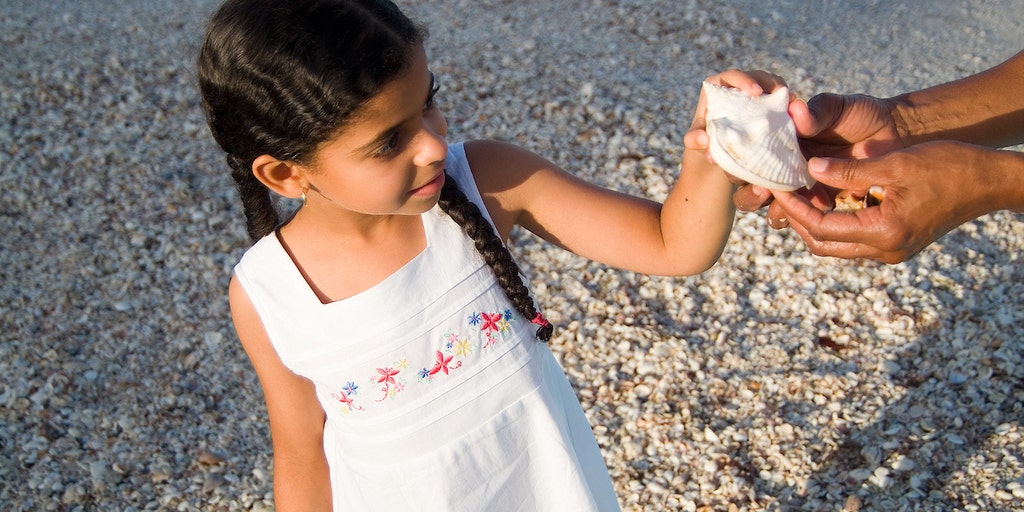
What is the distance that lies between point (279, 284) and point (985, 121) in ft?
6.13

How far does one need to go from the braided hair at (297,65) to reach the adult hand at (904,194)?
3.06ft

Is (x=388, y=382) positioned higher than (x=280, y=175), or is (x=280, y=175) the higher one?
(x=280, y=175)

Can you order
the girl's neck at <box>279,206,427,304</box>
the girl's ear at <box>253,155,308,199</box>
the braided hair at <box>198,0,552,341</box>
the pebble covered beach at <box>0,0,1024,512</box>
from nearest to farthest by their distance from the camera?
the braided hair at <box>198,0,552,341</box>, the girl's ear at <box>253,155,308,199</box>, the girl's neck at <box>279,206,427,304</box>, the pebble covered beach at <box>0,0,1024,512</box>

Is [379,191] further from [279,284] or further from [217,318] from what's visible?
[217,318]

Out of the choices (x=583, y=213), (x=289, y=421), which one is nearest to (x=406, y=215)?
(x=583, y=213)

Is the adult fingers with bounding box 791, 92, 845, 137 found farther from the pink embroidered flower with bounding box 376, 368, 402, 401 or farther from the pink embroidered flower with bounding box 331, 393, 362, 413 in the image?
the pink embroidered flower with bounding box 331, 393, 362, 413

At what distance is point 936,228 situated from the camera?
2045 millimetres

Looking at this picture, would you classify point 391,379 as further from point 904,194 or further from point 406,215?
point 904,194

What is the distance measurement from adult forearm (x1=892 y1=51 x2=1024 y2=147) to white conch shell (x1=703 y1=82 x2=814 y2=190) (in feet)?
2.34

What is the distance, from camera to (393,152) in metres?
1.78

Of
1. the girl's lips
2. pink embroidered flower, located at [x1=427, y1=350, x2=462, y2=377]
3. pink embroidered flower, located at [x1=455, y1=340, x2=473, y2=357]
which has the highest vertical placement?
the girl's lips

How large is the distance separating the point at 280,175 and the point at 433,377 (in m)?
0.56

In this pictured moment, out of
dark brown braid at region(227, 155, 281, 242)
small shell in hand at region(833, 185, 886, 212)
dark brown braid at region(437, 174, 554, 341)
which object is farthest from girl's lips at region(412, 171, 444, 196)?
small shell in hand at region(833, 185, 886, 212)

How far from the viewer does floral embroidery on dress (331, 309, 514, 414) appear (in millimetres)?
1980
